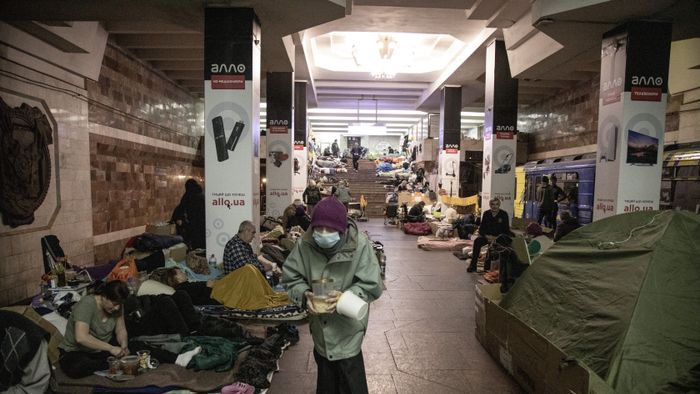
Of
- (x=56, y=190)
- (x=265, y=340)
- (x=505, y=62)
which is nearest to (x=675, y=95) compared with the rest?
(x=505, y=62)

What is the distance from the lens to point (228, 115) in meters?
6.61

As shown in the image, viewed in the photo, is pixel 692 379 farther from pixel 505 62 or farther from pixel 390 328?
pixel 505 62

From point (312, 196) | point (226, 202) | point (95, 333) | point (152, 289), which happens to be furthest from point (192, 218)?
point (312, 196)

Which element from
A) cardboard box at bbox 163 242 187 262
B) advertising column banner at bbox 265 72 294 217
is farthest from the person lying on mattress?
advertising column banner at bbox 265 72 294 217

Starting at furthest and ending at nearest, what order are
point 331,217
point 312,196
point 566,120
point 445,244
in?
point 566,120 < point 312,196 < point 445,244 < point 331,217

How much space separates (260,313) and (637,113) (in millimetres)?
7170

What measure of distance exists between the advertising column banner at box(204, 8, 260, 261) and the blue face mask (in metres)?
4.58

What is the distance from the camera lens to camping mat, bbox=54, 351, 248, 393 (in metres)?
3.35

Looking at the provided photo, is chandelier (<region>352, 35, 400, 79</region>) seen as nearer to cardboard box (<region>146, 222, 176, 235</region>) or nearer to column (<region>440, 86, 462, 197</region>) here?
column (<region>440, 86, 462, 197</region>)

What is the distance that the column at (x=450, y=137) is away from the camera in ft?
51.9

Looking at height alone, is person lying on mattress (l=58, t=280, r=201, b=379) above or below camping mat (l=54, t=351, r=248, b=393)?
above

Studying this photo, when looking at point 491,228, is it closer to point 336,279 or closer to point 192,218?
point 192,218

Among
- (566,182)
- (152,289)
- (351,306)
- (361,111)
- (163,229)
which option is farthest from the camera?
(361,111)

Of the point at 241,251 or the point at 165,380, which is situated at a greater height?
the point at 241,251
